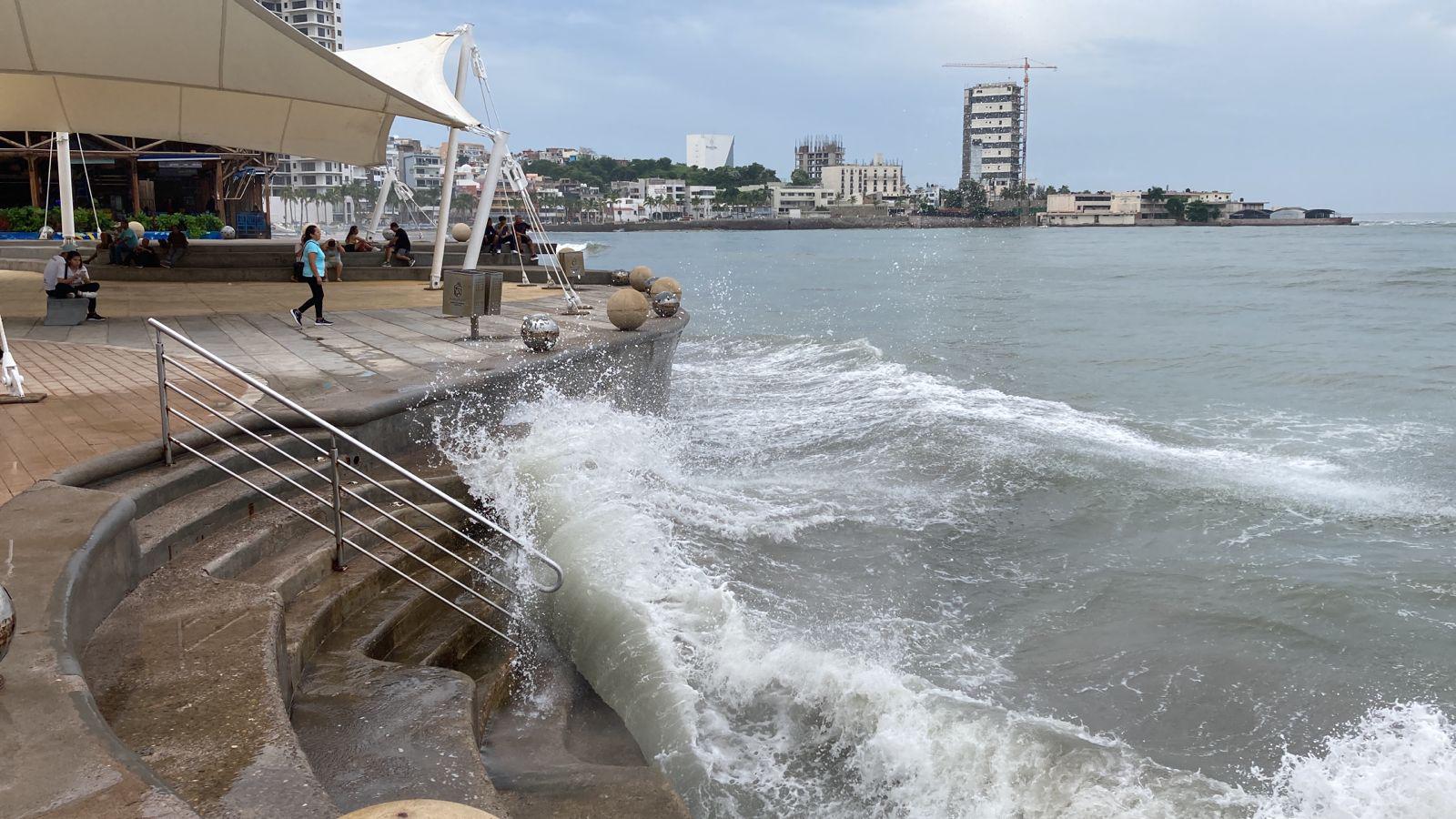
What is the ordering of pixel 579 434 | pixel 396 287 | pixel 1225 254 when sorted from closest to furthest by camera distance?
pixel 579 434 → pixel 396 287 → pixel 1225 254

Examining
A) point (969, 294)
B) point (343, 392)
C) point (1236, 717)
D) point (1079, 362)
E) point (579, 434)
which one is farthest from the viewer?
point (969, 294)

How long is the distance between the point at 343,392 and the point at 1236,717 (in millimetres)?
7584

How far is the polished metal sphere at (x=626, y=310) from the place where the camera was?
14992 mm

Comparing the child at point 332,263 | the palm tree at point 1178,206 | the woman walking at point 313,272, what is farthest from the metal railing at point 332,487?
the palm tree at point 1178,206

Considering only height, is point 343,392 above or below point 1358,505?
above

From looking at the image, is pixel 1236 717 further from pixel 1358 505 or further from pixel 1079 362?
pixel 1079 362

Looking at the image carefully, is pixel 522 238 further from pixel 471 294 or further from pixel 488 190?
pixel 471 294

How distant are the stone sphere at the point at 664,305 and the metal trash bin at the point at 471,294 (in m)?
3.48

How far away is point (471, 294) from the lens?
1402 cm

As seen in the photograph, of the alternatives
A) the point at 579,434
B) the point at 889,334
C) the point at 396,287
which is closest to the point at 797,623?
the point at 579,434

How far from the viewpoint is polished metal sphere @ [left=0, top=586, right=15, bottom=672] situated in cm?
349

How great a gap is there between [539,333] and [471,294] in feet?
6.71

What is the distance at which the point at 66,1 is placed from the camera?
42.7 ft

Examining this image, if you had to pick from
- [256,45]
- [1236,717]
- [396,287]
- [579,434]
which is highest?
[256,45]
